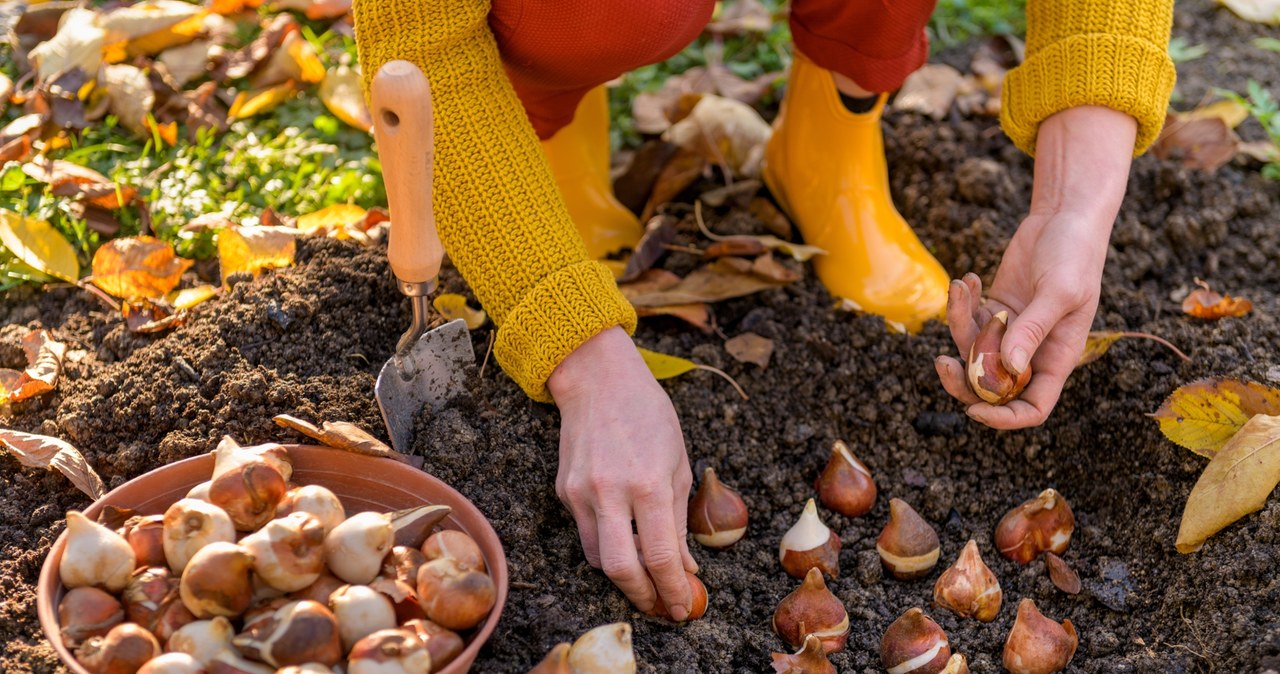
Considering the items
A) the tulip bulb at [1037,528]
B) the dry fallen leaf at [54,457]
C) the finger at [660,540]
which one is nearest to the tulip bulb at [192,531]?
the dry fallen leaf at [54,457]

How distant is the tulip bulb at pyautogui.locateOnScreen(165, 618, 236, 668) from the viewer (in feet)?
3.18

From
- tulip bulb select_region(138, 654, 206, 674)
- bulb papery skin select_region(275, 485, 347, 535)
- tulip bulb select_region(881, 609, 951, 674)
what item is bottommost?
tulip bulb select_region(881, 609, 951, 674)

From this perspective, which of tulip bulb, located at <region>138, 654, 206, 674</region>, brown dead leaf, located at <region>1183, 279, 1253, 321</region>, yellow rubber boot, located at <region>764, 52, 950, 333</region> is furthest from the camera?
yellow rubber boot, located at <region>764, 52, 950, 333</region>

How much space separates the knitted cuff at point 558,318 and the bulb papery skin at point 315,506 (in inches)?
12.3

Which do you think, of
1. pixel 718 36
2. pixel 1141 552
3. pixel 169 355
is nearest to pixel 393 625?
pixel 169 355

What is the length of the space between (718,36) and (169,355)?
1468 millimetres

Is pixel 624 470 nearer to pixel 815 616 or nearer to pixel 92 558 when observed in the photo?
pixel 815 616

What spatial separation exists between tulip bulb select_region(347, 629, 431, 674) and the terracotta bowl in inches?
3.2

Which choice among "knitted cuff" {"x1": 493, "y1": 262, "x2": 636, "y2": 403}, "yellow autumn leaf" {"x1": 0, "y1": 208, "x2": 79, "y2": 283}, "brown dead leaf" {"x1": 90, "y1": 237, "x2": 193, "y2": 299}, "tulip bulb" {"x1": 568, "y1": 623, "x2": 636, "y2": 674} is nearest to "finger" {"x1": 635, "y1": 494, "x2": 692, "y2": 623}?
"tulip bulb" {"x1": 568, "y1": 623, "x2": 636, "y2": 674}

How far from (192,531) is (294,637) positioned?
16 cm

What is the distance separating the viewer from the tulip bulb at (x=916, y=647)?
4.03 feet

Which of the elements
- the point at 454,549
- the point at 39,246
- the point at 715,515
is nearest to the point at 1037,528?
the point at 715,515

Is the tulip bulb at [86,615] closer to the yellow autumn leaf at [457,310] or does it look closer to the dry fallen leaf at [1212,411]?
the yellow autumn leaf at [457,310]

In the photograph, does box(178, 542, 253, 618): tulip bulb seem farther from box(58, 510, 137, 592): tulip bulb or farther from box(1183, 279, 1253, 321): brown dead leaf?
box(1183, 279, 1253, 321): brown dead leaf
